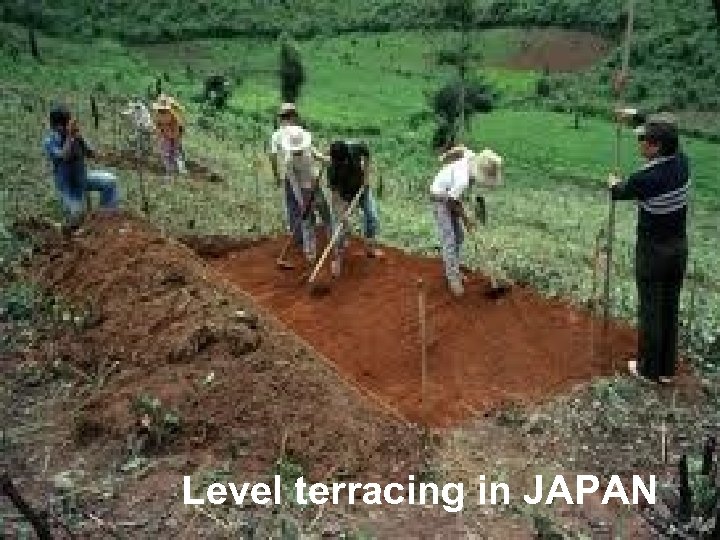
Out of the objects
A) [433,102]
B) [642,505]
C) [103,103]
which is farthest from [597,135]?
[642,505]

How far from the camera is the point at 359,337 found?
382 inches

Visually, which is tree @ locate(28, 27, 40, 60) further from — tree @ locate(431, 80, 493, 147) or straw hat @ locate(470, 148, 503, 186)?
straw hat @ locate(470, 148, 503, 186)

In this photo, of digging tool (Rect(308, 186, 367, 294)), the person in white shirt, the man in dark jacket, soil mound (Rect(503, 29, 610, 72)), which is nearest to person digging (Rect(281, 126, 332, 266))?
digging tool (Rect(308, 186, 367, 294))

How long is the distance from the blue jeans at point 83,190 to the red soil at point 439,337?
228 cm

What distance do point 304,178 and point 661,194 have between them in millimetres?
4038

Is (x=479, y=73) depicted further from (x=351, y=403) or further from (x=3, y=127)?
(x=351, y=403)

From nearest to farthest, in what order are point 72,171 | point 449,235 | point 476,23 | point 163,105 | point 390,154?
1. point 449,235
2. point 72,171
3. point 163,105
4. point 390,154
5. point 476,23

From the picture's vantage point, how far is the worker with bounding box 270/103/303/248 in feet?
37.2

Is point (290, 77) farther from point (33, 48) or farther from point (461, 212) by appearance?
point (461, 212)

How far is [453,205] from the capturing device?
33.2 ft

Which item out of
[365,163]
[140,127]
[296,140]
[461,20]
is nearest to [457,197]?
[365,163]

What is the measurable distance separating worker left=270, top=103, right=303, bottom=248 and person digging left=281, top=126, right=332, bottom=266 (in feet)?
0.26

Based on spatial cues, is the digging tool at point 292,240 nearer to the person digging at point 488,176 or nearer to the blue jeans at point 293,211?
the blue jeans at point 293,211

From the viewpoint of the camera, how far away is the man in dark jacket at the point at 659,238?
27.8ft
